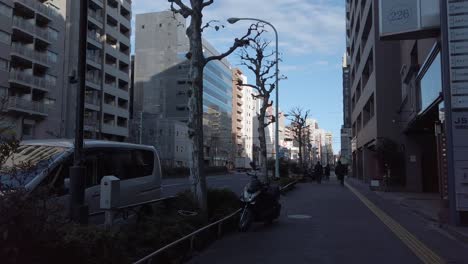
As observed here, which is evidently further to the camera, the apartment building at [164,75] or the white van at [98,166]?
the apartment building at [164,75]

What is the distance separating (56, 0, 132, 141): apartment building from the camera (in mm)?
63500

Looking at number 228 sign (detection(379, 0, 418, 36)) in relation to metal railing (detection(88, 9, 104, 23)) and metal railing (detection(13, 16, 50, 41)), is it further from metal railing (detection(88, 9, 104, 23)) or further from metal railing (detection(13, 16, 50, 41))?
metal railing (detection(88, 9, 104, 23))

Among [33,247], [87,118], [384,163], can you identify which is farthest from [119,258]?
[87,118]

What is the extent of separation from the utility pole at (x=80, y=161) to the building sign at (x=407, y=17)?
10.8m

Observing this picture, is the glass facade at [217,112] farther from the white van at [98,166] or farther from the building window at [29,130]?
the white van at [98,166]

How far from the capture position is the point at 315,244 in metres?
10.0

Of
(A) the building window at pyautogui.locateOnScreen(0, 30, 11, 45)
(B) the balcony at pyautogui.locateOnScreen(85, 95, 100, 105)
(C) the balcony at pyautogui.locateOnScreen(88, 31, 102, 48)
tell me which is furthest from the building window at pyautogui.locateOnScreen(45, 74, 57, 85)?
(C) the balcony at pyautogui.locateOnScreen(88, 31, 102, 48)

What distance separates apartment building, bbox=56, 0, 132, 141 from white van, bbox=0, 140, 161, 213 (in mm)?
49783

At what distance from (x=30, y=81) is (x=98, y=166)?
4737cm

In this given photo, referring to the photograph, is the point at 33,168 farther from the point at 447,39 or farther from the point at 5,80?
the point at 5,80

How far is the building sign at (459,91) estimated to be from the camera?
12.8 metres

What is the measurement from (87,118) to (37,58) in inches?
531

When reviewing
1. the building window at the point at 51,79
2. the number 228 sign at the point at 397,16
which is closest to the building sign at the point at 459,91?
the number 228 sign at the point at 397,16

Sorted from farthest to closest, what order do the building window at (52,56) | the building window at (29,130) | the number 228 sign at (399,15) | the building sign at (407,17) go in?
the building window at (52,56)
the building window at (29,130)
the number 228 sign at (399,15)
the building sign at (407,17)
